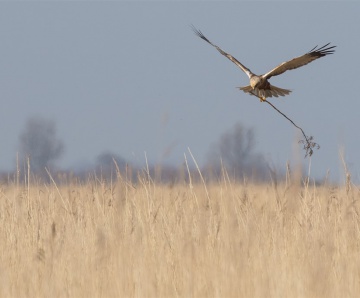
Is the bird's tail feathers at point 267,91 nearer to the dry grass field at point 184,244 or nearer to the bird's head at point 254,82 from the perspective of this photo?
the bird's head at point 254,82

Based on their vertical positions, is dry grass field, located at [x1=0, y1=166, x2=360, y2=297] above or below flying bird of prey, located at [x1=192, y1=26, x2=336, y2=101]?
below

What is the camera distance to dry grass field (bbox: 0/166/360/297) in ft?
12.8

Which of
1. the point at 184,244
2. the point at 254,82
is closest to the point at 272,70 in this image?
the point at 254,82

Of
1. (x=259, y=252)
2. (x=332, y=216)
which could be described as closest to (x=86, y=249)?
(x=259, y=252)

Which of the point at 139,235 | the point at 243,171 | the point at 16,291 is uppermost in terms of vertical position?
the point at 243,171

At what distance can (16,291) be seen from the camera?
4.12 metres

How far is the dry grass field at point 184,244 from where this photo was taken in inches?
154

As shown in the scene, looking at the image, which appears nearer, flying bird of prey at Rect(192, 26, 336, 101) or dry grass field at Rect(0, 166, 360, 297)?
dry grass field at Rect(0, 166, 360, 297)

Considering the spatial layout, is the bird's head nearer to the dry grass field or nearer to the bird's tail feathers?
the bird's tail feathers

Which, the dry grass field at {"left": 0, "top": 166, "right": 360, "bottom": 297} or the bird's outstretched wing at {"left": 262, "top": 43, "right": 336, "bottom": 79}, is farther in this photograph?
the bird's outstretched wing at {"left": 262, "top": 43, "right": 336, "bottom": 79}

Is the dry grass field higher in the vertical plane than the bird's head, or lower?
lower

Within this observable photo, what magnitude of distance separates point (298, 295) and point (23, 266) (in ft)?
5.19

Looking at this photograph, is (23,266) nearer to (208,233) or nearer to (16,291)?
(16,291)

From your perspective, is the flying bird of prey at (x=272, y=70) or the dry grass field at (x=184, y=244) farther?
the flying bird of prey at (x=272, y=70)
